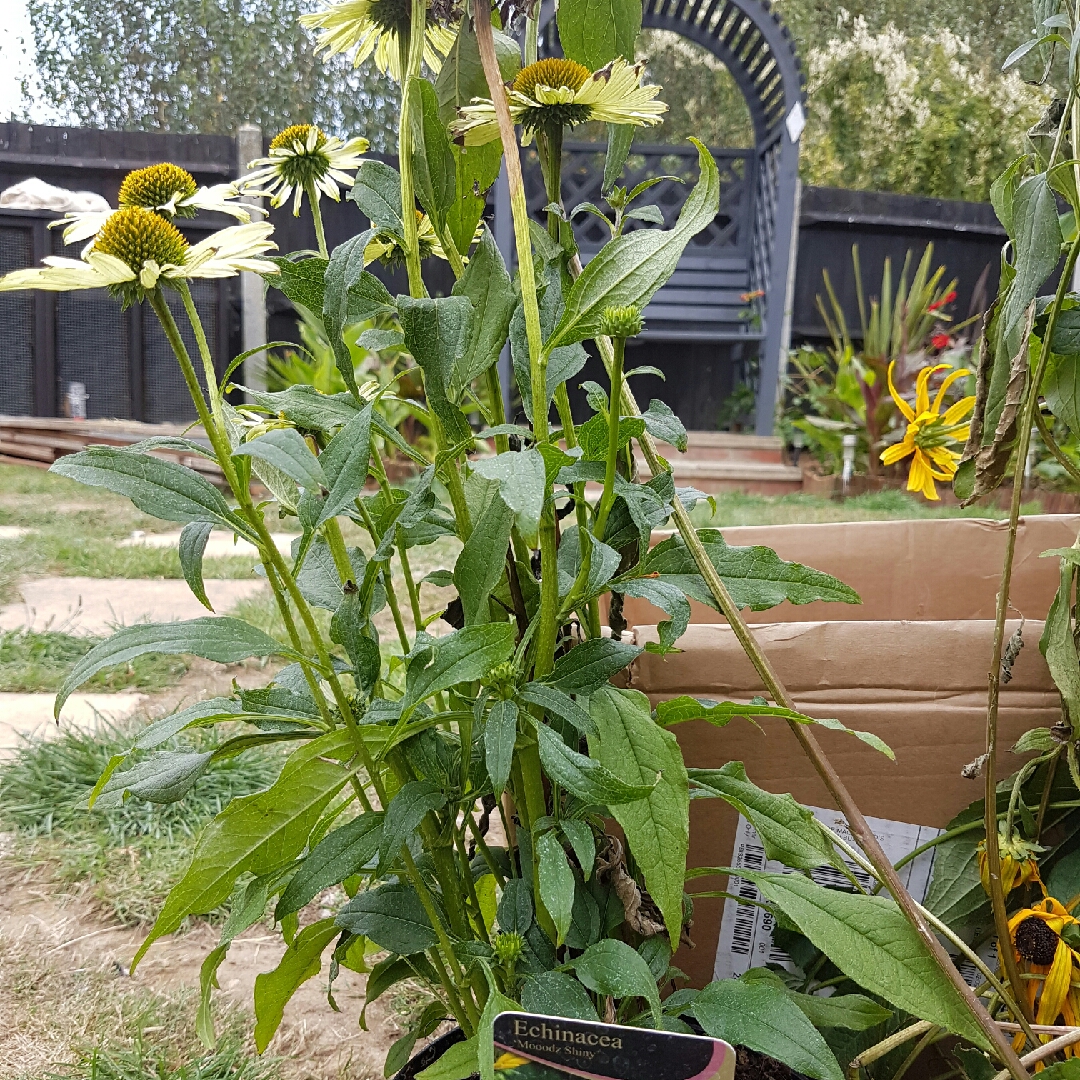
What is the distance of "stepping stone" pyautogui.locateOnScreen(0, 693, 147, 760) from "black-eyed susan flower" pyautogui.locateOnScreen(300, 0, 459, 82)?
1.06m

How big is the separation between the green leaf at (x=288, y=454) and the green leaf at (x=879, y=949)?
0.35 metres

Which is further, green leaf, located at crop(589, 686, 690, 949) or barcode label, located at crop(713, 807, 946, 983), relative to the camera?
barcode label, located at crop(713, 807, 946, 983)

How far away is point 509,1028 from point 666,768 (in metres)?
0.14

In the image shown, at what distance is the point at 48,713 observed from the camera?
59.7 inches

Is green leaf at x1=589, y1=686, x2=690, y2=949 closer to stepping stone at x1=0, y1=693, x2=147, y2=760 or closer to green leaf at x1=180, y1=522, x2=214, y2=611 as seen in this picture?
green leaf at x1=180, y1=522, x2=214, y2=611

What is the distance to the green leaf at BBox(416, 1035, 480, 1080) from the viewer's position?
A: 1.69 ft

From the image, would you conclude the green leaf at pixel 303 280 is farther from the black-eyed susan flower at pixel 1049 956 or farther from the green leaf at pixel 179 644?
the black-eyed susan flower at pixel 1049 956

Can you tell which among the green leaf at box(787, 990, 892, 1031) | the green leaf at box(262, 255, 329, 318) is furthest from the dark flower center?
the green leaf at box(262, 255, 329, 318)

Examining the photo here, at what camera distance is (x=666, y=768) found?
48 centimetres

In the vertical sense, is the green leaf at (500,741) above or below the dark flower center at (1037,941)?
above

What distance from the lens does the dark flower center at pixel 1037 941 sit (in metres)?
0.60

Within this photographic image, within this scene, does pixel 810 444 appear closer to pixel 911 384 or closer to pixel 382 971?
pixel 911 384

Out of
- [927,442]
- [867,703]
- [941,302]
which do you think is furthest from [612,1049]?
[941,302]

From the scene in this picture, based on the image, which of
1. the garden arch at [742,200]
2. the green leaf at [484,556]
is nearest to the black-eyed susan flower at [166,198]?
the green leaf at [484,556]
